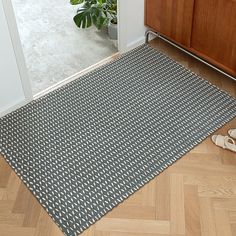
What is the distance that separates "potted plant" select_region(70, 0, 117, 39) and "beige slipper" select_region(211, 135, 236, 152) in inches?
46.1

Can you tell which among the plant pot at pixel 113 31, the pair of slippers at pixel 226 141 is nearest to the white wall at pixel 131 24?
the plant pot at pixel 113 31

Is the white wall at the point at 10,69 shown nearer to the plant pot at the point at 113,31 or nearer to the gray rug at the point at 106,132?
the gray rug at the point at 106,132

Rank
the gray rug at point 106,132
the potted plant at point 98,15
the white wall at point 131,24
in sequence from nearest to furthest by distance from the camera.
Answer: the gray rug at point 106,132 → the white wall at point 131,24 → the potted plant at point 98,15

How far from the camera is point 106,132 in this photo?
2096 millimetres

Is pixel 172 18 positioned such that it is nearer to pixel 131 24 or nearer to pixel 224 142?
pixel 131 24

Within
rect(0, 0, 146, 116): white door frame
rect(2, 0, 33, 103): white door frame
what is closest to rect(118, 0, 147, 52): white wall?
rect(0, 0, 146, 116): white door frame

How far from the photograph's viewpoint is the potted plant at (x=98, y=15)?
268cm

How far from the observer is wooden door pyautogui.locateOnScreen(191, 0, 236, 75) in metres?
2.12

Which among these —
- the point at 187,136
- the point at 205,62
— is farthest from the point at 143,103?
the point at 205,62

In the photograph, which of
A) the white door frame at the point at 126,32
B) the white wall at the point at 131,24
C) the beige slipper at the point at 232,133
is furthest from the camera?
the white wall at the point at 131,24

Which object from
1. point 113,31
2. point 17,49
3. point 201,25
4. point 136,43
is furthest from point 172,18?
point 17,49

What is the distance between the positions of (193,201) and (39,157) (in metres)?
0.80

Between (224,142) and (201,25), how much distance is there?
2.47ft

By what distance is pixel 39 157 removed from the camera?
197 centimetres
